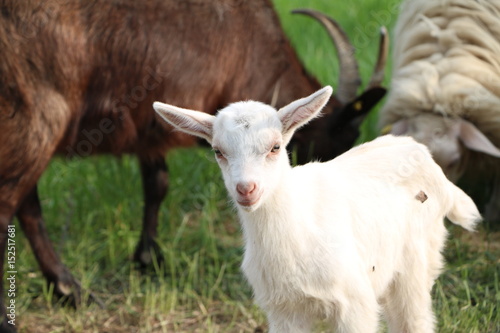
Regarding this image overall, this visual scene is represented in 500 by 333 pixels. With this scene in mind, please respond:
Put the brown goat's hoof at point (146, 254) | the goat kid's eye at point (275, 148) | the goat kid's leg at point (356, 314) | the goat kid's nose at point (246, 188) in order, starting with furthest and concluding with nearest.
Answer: the brown goat's hoof at point (146, 254) < the goat kid's leg at point (356, 314) < the goat kid's eye at point (275, 148) < the goat kid's nose at point (246, 188)

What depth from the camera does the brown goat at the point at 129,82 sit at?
4.33 meters

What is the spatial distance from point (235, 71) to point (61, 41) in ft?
3.74

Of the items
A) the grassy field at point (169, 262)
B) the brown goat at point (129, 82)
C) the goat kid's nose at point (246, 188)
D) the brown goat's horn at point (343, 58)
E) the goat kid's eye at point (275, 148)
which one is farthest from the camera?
the brown goat's horn at point (343, 58)

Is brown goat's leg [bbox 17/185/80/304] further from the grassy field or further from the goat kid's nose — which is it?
the goat kid's nose

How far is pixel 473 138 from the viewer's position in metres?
5.10

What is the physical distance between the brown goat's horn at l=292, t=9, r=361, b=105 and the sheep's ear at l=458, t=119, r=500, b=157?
2.92 ft

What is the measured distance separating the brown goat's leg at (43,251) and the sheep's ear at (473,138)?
2.50 meters

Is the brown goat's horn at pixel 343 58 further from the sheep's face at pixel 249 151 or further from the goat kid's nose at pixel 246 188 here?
the goat kid's nose at pixel 246 188

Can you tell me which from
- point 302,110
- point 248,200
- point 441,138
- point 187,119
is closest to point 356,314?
point 248,200

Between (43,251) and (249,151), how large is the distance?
2.48m

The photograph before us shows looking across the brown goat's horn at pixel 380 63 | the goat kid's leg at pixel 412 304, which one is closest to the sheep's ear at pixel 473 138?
the brown goat's horn at pixel 380 63

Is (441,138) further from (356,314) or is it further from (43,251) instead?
(43,251)

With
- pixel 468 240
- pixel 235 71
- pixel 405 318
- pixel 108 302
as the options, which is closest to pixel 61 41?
pixel 235 71

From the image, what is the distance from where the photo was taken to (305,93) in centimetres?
559
